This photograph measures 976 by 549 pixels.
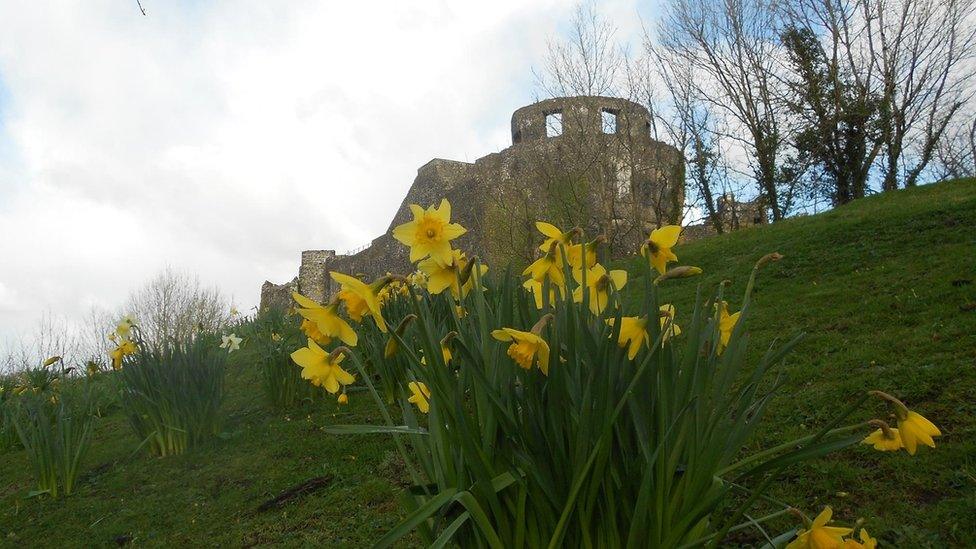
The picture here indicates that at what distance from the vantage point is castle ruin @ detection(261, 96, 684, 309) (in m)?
13.9

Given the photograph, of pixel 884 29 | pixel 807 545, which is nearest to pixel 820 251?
pixel 807 545

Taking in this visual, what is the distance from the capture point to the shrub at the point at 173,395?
3.70 m

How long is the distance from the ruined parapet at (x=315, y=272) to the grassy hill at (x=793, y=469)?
17451mm

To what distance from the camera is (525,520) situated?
4.50ft

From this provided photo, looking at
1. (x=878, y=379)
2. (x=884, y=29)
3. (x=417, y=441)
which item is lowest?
(x=878, y=379)

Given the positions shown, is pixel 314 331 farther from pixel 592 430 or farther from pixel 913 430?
pixel 913 430

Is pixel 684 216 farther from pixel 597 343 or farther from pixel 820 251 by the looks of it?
pixel 597 343

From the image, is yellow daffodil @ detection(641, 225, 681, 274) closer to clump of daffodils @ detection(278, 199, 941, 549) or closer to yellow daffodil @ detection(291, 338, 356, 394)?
clump of daffodils @ detection(278, 199, 941, 549)

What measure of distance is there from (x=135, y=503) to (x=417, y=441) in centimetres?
241

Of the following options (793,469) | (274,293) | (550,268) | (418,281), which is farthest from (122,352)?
(274,293)

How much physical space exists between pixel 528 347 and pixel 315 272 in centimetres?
2320

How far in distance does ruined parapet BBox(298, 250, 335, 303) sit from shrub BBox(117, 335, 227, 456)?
62.1 ft

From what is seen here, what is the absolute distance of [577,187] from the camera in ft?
45.2

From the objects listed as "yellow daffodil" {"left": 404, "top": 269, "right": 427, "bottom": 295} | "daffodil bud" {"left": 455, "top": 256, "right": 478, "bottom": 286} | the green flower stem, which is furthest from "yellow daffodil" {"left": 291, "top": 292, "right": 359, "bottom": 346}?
"yellow daffodil" {"left": 404, "top": 269, "right": 427, "bottom": 295}
